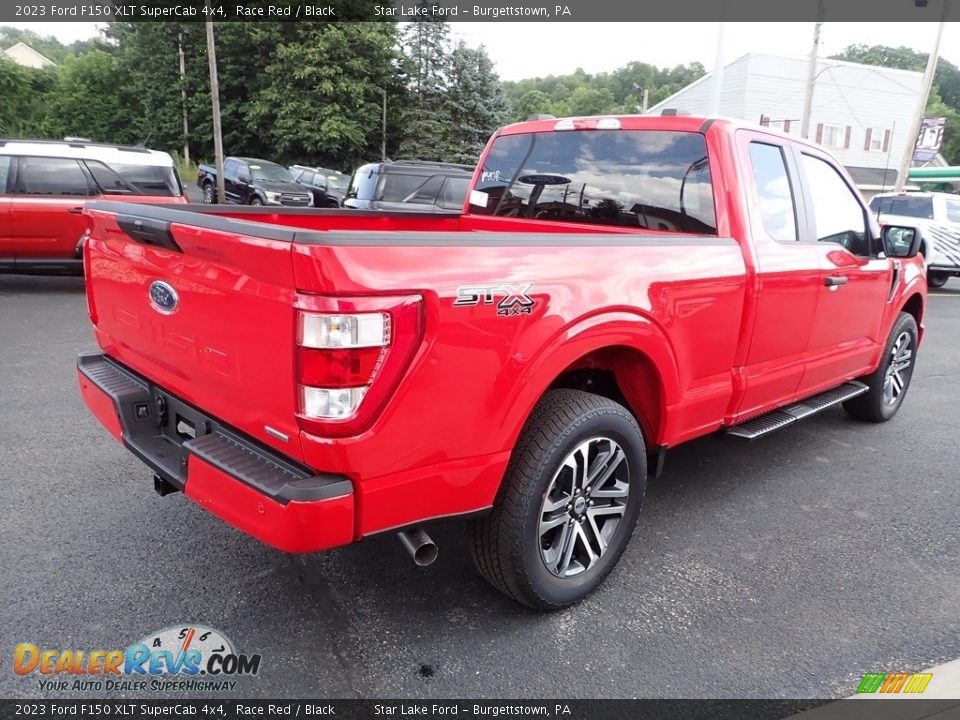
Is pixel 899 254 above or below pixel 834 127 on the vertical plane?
below

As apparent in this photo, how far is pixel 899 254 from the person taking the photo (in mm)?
4516

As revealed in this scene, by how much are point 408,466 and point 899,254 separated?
156 inches

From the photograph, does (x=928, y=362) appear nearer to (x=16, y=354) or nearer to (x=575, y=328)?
(x=575, y=328)

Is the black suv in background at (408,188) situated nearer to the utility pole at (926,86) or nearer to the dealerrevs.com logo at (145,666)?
the dealerrevs.com logo at (145,666)

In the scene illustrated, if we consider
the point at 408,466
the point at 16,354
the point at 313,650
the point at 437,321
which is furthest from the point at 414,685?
the point at 16,354

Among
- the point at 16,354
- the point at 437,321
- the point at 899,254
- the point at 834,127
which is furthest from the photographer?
the point at 834,127

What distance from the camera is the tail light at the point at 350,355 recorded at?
189 cm

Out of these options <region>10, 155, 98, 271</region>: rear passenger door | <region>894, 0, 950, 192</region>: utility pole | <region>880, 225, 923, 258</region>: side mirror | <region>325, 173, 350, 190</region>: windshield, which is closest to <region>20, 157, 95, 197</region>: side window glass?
<region>10, 155, 98, 271</region>: rear passenger door

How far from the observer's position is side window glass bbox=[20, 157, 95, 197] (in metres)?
8.70

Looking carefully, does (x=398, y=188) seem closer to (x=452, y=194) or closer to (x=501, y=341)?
(x=452, y=194)

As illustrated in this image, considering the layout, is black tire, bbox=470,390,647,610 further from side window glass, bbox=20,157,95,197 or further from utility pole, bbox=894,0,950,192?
utility pole, bbox=894,0,950,192

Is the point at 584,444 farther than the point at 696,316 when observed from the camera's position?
No

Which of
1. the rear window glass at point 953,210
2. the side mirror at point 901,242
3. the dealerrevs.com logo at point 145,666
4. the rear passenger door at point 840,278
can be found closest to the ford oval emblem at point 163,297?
the dealerrevs.com logo at point 145,666

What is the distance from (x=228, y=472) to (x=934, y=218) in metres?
15.2
